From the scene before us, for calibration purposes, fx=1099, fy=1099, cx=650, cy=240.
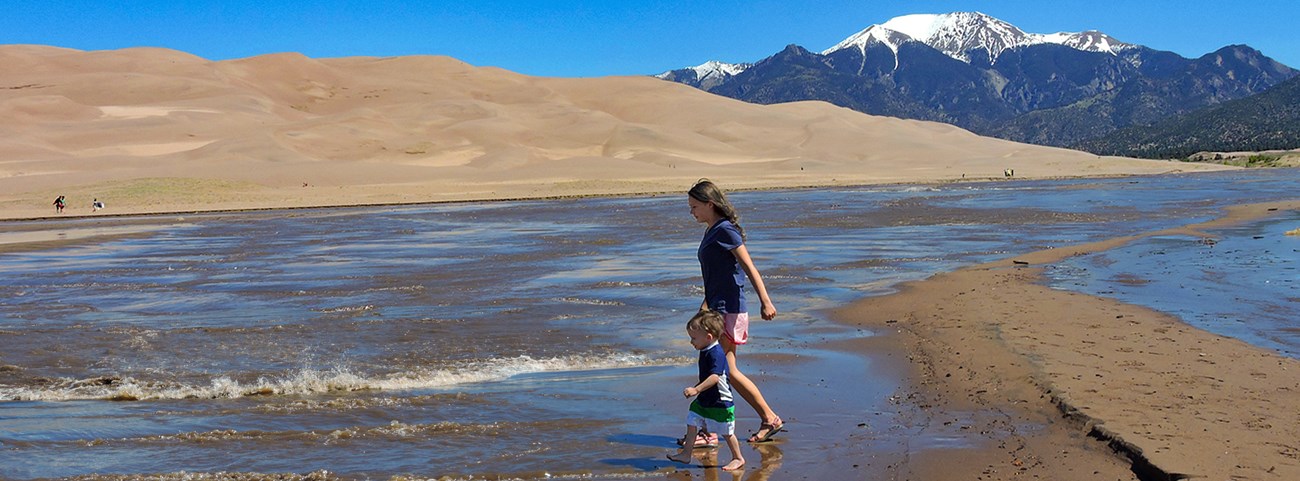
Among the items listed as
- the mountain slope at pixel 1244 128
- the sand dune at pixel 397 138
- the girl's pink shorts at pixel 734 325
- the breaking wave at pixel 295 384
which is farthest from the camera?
the mountain slope at pixel 1244 128

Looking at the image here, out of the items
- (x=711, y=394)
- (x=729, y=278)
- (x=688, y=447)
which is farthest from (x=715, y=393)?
(x=729, y=278)

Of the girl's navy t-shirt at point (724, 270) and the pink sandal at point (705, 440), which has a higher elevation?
the girl's navy t-shirt at point (724, 270)

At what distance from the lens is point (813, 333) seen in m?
10.5

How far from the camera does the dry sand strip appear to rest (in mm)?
5629

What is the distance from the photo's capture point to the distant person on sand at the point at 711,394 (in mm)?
6125

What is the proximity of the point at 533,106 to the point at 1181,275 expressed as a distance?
12484cm

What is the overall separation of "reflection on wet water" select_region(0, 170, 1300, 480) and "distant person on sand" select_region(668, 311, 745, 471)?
20 cm

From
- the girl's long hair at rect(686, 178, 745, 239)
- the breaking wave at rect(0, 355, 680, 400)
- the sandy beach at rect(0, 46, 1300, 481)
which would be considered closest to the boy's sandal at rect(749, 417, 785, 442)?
the sandy beach at rect(0, 46, 1300, 481)

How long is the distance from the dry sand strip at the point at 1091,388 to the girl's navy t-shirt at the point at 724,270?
1412 mm

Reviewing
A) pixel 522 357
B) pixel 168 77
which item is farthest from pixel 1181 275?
pixel 168 77

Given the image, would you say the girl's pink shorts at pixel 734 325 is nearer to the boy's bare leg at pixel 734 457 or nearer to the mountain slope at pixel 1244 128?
the boy's bare leg at pixel 734 457

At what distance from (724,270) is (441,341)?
4.74 metres

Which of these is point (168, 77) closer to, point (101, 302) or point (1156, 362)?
point (101, 302)

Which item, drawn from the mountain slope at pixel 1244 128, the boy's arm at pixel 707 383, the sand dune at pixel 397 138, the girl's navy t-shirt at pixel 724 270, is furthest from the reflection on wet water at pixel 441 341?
the mountain slope at pixel 1244 128
